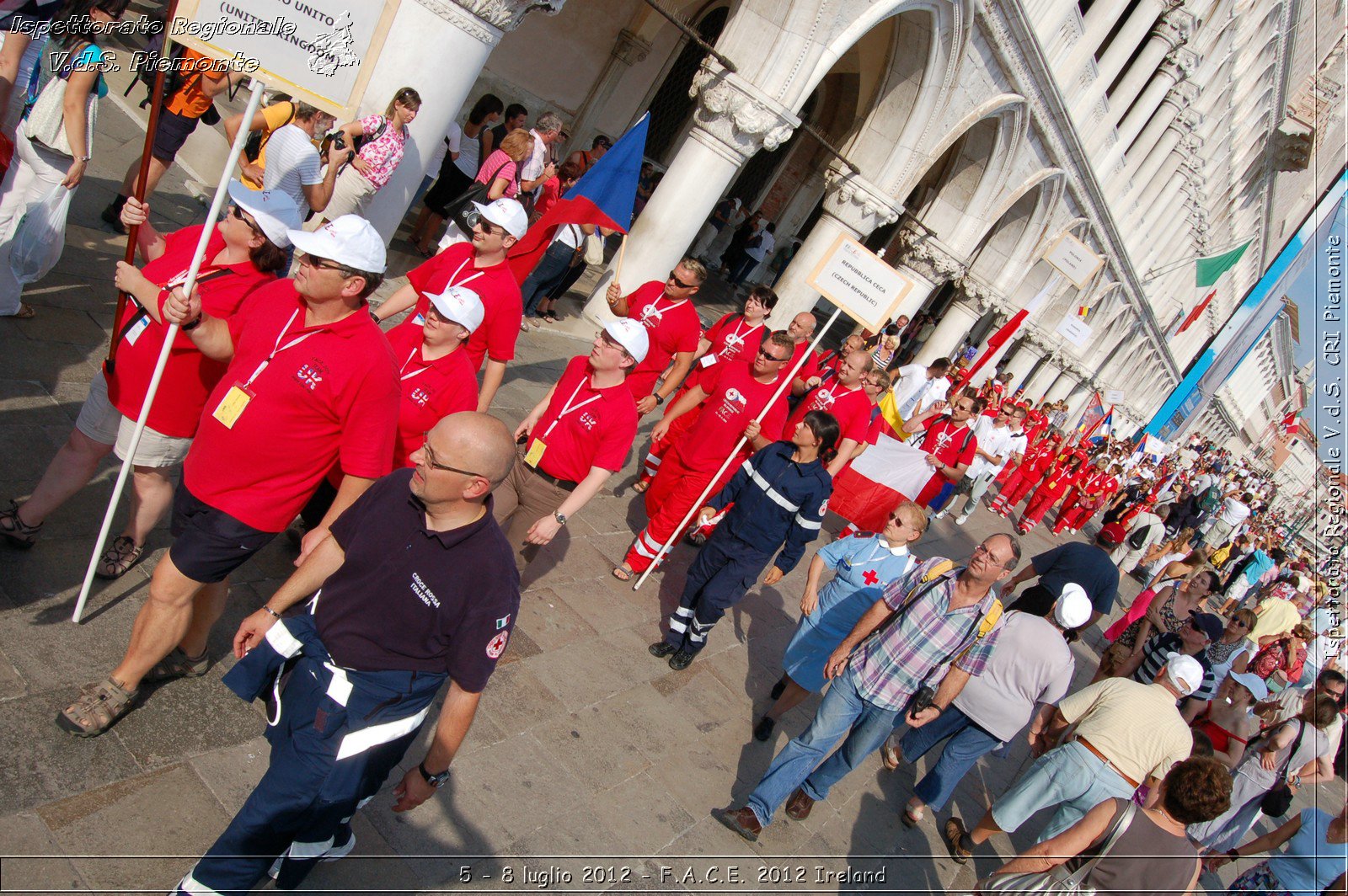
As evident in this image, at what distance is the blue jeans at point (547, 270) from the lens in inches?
379

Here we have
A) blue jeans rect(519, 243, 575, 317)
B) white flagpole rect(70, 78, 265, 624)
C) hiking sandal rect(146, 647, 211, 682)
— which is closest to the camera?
white flagpole rect(70, 78, 265, 624)

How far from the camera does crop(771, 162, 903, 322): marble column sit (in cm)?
1397

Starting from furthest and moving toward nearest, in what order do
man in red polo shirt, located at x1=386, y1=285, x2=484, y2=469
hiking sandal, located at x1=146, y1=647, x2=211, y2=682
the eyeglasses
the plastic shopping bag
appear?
1. the plastic shopping bag
2. man in red polo shirt, located at x1=386, y1=285, x2=484, y2=469
3. hiking sandal, located at x1=146, y1=647, x2=211, y2=682
4. the eyeglasses

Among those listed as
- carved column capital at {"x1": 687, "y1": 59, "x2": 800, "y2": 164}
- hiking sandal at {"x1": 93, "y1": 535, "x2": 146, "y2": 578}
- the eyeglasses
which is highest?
carved column capital at {"x1": 687, "y1": 59, "x2": 800, "y2": 164}

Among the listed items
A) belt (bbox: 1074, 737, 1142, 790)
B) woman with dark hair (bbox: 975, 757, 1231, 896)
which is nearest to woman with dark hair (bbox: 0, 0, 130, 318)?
woman with dark hair (bbox: 975, 757, 1231, 896)

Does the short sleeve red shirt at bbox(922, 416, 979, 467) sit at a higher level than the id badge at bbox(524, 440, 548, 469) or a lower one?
higher

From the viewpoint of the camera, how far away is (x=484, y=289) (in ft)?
15.8

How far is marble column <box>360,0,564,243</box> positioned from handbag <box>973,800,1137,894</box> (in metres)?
6.59

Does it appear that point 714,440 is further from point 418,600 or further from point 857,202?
point 857,202

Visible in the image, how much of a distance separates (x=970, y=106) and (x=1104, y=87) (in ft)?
25.4

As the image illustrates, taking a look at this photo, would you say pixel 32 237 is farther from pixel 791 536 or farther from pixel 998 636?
pixel 998 636

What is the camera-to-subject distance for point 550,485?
4.87m

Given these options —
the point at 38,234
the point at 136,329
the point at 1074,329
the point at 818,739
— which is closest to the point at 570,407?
the point at 136,329

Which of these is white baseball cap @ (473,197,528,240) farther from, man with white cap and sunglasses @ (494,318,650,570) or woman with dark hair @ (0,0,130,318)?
woman with dark hair @ (0,0,130,318)
